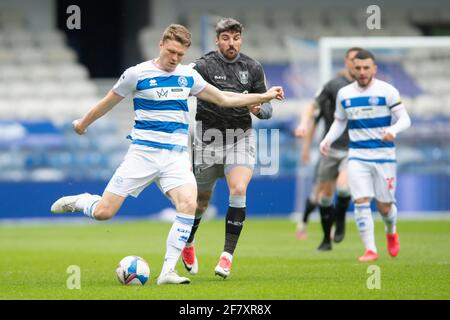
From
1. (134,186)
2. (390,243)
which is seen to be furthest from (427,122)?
(134,186)

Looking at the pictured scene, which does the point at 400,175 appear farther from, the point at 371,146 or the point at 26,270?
the point at 26,270

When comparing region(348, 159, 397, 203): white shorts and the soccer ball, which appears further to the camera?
region(348, 159, 397, 203): white shorts

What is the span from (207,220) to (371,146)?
1047 cm

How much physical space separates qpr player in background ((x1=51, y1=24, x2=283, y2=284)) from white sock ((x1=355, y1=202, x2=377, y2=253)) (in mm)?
3212

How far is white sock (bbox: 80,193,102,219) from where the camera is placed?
31.6 feet

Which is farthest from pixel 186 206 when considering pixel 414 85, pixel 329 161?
pixel 414 85

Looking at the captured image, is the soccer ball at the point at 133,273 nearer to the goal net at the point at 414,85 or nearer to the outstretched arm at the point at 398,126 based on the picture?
the outstretched arm at the point at 398,126

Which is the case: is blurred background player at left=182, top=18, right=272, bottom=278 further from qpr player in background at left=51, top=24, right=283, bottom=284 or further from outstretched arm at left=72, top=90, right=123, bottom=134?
outstretched arm at left=72, top=90, right=123, bottom=134

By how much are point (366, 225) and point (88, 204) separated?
397 centimetres

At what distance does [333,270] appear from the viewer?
10.8 meters

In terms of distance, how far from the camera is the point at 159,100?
31.0ft

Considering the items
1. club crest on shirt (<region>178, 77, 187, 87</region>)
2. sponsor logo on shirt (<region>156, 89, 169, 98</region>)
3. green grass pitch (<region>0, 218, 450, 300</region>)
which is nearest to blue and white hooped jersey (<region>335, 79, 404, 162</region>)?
green grass pitch (<region>0, 218, 450, 300</region>)

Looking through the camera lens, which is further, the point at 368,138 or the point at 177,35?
the point at 368,138

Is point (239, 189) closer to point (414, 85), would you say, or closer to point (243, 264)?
point (243, 264)
